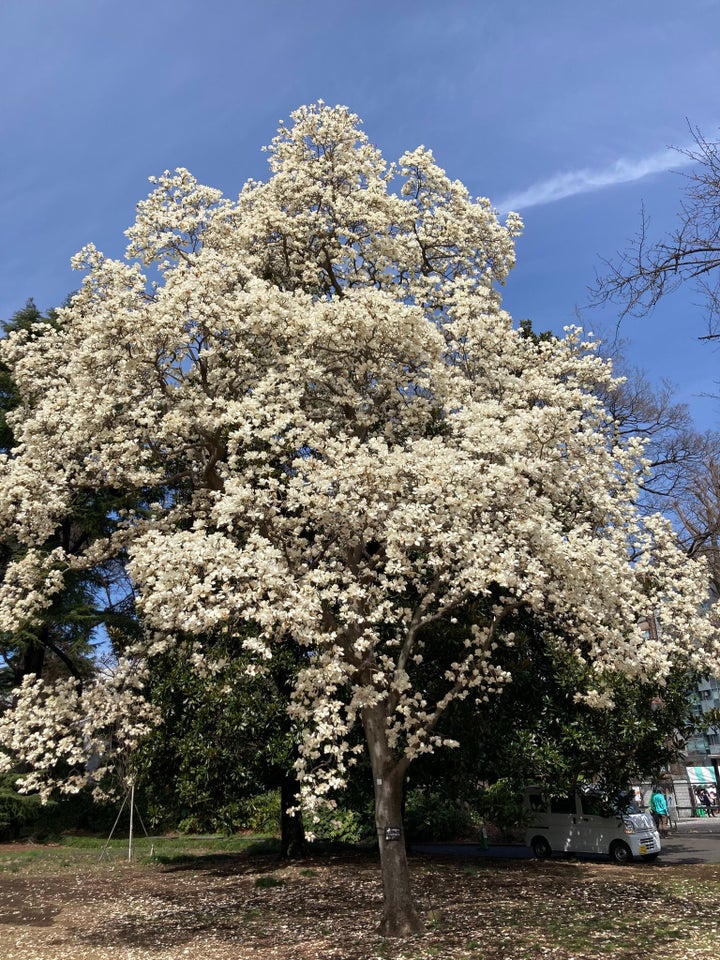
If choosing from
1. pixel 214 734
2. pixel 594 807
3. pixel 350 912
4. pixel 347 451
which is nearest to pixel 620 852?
pixel 594 807

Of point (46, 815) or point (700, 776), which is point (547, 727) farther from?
point (700, 776)

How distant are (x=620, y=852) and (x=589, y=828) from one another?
1069 millimetres

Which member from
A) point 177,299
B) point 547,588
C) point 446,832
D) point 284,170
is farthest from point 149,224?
point 446,832

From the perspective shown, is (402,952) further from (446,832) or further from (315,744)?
(446,832)

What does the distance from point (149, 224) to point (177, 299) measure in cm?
470

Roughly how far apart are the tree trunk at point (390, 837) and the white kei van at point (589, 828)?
9558 mm

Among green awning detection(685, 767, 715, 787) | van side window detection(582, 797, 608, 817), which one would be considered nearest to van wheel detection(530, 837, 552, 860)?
van side window detection(582, 797, 608, 817)

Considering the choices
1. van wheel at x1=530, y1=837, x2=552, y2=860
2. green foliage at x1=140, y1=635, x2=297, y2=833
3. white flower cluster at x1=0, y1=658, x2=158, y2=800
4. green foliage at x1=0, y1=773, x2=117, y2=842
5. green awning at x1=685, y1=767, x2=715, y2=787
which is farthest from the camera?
green awning at x1=685, y1=767, x2=715, y2=787

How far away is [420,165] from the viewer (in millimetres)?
18641

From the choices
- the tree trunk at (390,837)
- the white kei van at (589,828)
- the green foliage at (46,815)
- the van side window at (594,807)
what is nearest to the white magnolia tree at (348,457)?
the tree trunk at (390,837)

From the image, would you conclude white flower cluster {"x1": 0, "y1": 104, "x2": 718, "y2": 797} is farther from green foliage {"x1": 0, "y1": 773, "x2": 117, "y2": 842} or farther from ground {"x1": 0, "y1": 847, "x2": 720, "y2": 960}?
green foliage {"x1": 0, "y1": 773, "x2": 117, "y2": 842}

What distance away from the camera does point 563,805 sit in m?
22.8

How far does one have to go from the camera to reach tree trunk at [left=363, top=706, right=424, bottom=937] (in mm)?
11562

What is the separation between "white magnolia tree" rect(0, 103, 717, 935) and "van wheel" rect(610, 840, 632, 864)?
9.58m
